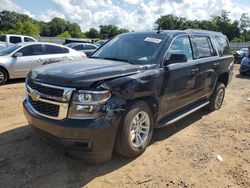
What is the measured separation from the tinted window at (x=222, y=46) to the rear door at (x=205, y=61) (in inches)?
14.8

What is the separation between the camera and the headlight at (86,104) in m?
3.35

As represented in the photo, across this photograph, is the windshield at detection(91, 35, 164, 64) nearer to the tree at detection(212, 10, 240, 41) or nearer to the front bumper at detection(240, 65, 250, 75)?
the front bumper at detection(240, 65, 250, 75)

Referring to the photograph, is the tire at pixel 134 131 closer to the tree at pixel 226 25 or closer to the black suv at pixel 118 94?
the black suv at pixel 118 94

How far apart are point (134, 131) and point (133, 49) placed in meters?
1.50

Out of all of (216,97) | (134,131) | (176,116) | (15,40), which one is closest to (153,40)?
(176,116)

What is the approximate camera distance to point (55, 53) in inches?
425

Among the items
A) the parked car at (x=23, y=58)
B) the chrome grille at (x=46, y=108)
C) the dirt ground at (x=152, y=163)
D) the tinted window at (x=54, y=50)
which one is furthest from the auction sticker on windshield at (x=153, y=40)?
the tinted window at (x=54, y=50)

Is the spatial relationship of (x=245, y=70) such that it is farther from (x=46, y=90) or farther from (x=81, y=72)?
(x=46, y=90)

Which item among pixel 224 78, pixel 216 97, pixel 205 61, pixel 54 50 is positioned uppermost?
pixel 205 61

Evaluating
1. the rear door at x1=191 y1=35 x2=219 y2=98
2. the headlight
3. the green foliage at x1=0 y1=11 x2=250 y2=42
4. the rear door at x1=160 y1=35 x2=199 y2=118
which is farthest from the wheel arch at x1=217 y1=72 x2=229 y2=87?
the green foliage at x1=0 y1=11 x2=250 y2=42

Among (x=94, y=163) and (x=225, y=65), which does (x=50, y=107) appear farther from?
(x=225, y=65)

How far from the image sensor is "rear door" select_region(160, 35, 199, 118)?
450cm

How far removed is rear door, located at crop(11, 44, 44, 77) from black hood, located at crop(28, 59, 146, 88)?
20.3 feet

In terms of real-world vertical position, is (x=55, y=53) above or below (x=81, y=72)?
below
